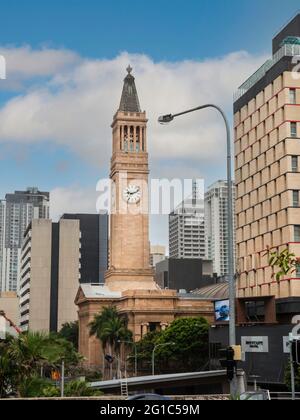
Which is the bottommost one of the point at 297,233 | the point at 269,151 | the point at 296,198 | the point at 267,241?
the point at 267,241

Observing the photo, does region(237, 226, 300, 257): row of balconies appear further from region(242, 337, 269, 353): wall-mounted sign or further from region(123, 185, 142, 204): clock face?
region(123, 185, 142, 204): clock face

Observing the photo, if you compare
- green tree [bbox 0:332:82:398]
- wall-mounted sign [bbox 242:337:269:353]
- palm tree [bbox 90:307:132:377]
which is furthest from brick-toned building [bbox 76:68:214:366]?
green tree [bbox 0:332:82:398]

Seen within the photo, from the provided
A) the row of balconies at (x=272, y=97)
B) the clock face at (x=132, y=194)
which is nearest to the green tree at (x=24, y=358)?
the row of balconies at (x=272, y=97)

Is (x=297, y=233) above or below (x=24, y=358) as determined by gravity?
above

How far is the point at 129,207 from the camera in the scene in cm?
15825

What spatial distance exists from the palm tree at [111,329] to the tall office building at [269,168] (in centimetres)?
3251

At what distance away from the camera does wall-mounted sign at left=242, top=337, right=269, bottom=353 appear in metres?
72.1

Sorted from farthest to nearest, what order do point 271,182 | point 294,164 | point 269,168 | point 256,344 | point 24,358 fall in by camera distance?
point 269,168
point 271,182
point 294,164
point 256,344
point 24,358

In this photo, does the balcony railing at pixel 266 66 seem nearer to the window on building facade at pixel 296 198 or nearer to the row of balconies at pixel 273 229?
the window on building facade at pixel 296 198

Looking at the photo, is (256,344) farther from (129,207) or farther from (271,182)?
(129,207)

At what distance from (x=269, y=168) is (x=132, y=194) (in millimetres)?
74229

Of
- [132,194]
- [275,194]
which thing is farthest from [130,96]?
[275,194]
